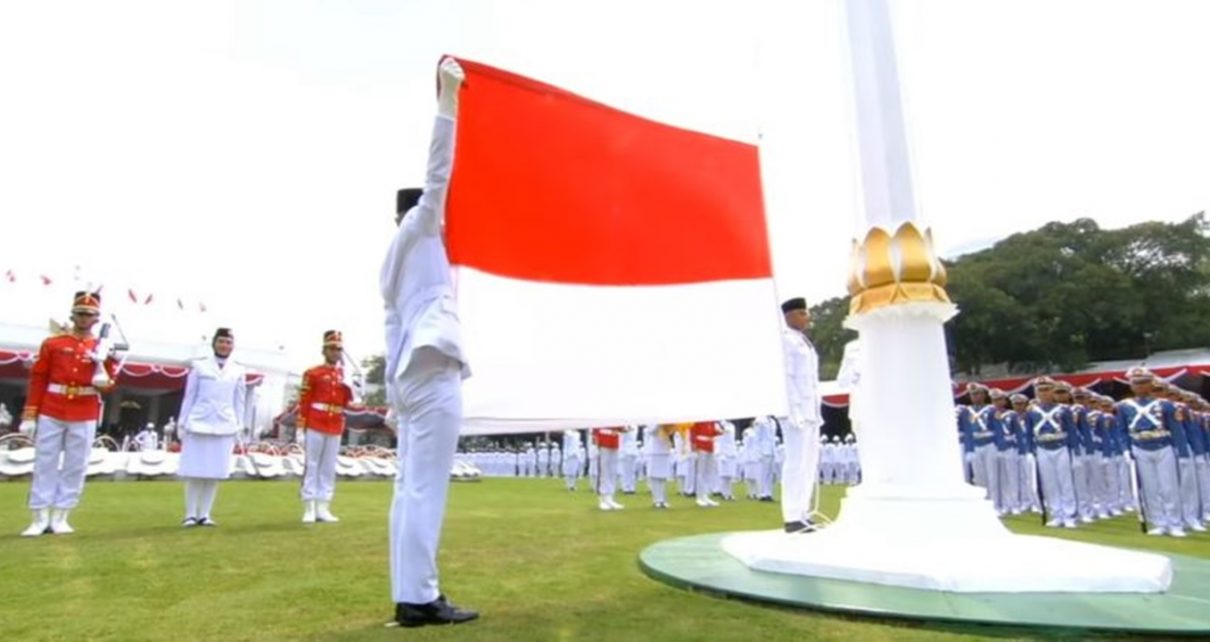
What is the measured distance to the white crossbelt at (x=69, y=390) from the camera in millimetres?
7223

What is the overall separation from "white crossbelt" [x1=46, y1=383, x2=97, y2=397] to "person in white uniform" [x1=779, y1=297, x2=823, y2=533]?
6.44 metres

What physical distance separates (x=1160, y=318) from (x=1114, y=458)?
106 ft

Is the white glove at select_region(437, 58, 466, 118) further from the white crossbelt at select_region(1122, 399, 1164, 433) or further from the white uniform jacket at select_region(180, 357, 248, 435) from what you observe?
the white crossbelt at select_region(1122, 399, 1164, 433)

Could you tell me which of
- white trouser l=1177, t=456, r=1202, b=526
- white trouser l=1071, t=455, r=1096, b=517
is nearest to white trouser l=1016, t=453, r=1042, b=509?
white trouser l=1071, t=455, r=1096, b=517

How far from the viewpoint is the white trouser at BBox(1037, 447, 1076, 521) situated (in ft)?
32.8

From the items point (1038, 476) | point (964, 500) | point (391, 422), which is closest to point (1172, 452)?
point (1038, 476)

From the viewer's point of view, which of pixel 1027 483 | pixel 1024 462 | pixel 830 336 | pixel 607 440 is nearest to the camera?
pixel 1024 462

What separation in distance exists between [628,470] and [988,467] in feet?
27.7

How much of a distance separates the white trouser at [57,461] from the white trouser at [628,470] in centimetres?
1226

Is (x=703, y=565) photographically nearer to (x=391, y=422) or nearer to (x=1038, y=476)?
(x=391, y=422)

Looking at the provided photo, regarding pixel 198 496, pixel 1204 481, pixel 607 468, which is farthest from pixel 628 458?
pixel 198 496

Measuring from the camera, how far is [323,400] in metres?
8.91

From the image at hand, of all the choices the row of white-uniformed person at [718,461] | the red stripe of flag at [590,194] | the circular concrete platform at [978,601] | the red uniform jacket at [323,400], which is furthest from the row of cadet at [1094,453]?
the red uniform jacket at [323,400]

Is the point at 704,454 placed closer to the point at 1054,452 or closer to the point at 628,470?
the point at 628,470
